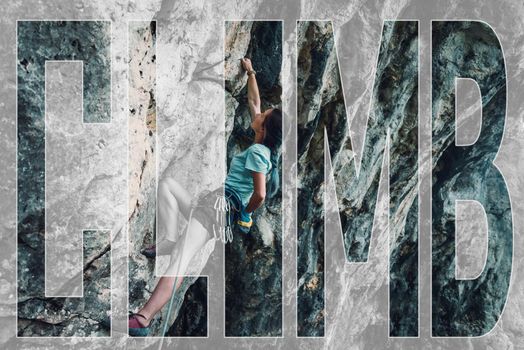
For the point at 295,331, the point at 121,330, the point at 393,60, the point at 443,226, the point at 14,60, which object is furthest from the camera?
the point at 443,226

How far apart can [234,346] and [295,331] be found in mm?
653

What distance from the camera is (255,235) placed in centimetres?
431

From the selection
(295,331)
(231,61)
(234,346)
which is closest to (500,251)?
(295,331)

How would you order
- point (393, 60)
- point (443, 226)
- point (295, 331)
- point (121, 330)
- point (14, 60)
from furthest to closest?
point (443, 226), point (295, 331), point (393, 60), point (121, 330), point (14, 60)

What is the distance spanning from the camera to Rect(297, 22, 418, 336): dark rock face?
414 cm

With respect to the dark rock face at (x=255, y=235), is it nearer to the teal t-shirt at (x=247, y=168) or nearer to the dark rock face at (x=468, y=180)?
the teal t-shirt at (x=247, y=168)

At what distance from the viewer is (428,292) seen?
5613mm

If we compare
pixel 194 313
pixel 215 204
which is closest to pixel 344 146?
pixel 215 204

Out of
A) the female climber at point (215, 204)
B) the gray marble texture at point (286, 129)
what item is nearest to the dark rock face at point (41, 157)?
the gray marble texture at point (286, 129)

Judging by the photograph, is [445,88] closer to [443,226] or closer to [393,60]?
[393,60]

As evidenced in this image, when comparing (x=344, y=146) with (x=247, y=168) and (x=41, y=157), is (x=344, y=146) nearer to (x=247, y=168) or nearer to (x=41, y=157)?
(x=247, y=168)

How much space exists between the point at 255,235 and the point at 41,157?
1.97m

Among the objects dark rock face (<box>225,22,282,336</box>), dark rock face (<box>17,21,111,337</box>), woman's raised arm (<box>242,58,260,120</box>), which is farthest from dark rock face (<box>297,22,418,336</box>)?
dark rock face (<box>17,21,111,337</box>)

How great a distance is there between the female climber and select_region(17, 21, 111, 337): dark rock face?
442 mm
